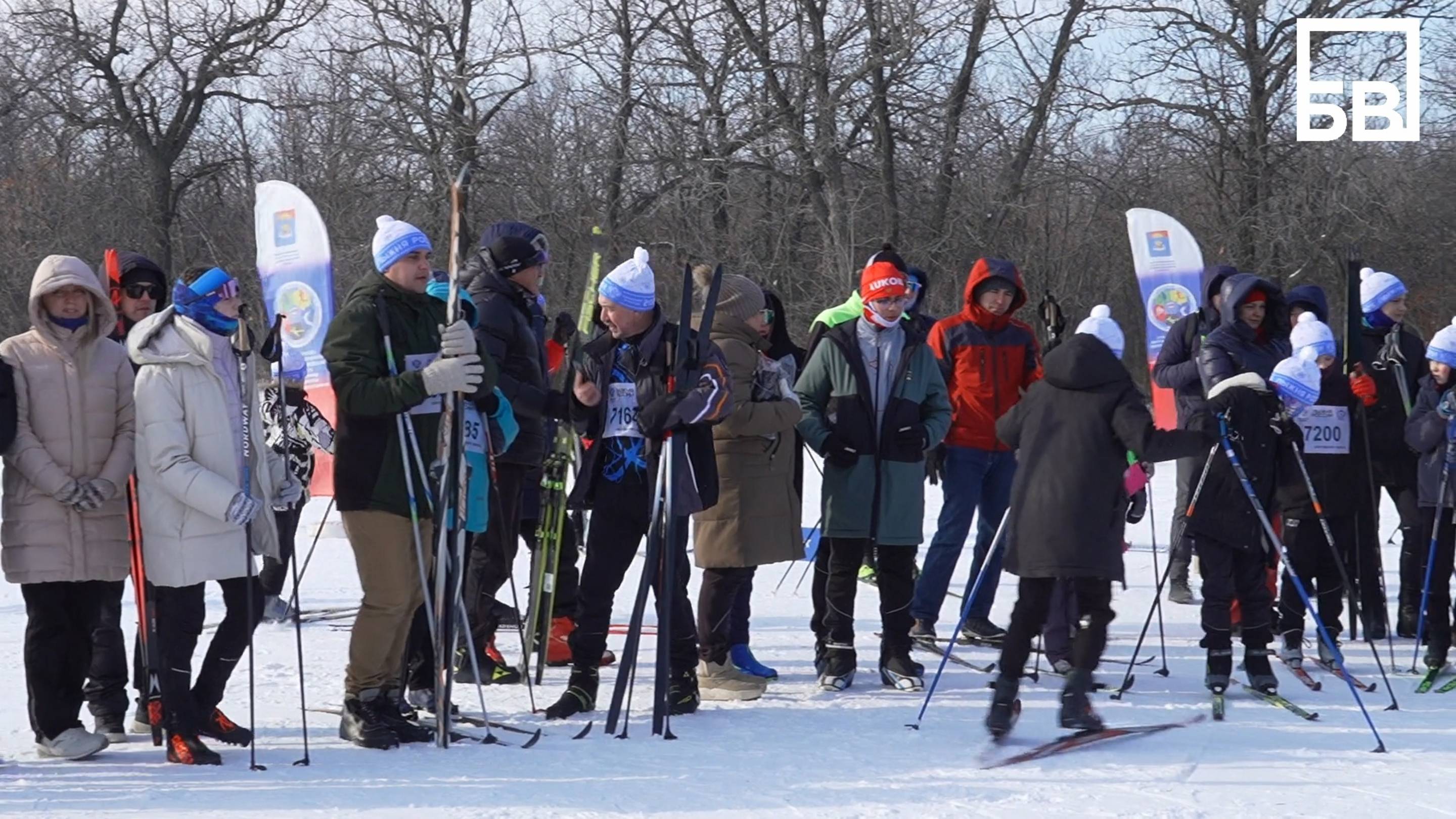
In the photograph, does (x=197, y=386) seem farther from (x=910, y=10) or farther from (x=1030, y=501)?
(x=910, y=10)

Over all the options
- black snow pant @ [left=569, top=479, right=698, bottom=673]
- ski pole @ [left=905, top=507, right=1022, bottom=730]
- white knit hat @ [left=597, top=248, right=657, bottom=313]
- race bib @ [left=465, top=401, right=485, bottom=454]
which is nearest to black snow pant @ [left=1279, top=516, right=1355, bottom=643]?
ski pole @ [left=905, top=507, right=1022, bottom=730]

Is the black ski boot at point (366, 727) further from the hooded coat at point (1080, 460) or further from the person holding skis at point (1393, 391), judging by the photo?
the person holding skis at point (1393, 391)

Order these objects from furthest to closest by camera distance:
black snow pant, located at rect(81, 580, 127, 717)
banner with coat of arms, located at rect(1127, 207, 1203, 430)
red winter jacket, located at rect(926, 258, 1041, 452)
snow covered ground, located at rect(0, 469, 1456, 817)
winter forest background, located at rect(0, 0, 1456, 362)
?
winter forest background, located at rect(0, 0, 1456, 362) → banner with coat of arms, located at rect(1127, 207, 1203, 430) → red winter jacket, located at rect(926, 258, 1041, 452) → black snow pant, located at rect(81, 580, 127, 717) → snow covered ground, located at rect(0, 469, 1456, 817)

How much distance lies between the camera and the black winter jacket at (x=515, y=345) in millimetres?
6293

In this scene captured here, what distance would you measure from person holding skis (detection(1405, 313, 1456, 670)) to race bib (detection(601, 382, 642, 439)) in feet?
12.3

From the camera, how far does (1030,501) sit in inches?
232

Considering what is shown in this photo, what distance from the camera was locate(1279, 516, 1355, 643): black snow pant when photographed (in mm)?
7508

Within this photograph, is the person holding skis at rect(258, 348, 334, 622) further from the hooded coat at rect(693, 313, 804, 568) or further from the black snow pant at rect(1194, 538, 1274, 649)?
the black snow pant at rect(1194, 538, 1274, 649)

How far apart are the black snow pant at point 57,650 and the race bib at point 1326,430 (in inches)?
217

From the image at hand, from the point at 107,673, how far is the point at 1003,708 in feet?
10.5

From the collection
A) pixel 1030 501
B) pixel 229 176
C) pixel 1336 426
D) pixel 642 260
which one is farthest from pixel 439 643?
pixel 229 176

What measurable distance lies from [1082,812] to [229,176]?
2667 centimetres

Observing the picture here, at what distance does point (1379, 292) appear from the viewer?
8.55 m

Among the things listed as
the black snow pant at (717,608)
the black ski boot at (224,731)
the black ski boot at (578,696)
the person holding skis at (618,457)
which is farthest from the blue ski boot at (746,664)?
the black ski boot at (224,731)
